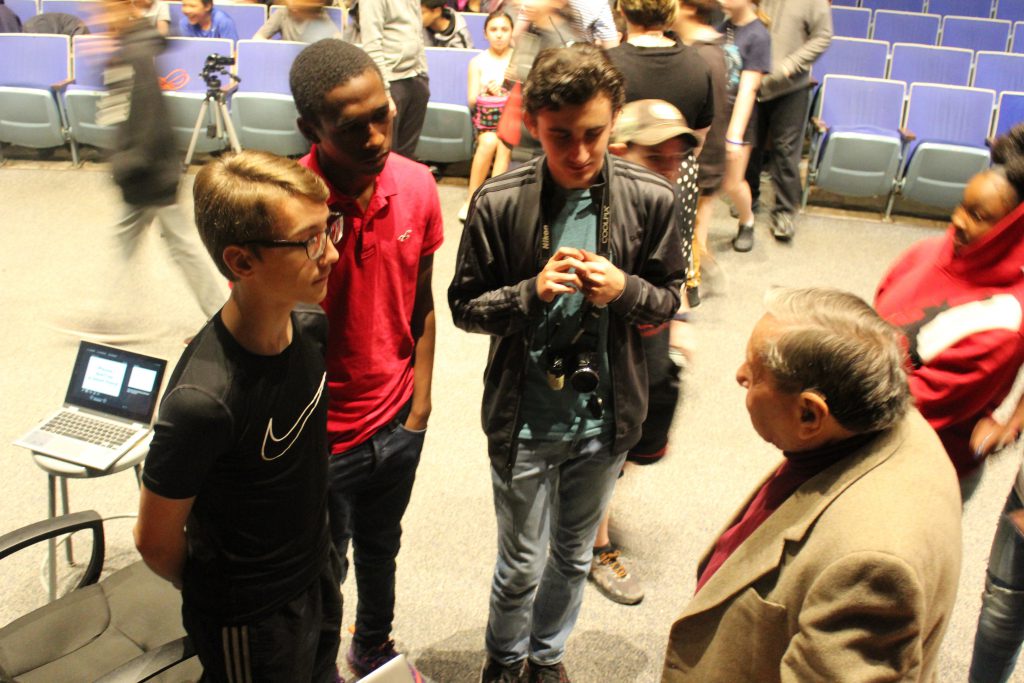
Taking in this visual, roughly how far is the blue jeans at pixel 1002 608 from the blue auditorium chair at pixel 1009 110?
426cm

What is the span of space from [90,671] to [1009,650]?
215 centimetres

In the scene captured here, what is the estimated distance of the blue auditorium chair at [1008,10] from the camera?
24.7 feet

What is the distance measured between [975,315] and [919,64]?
5.30 m

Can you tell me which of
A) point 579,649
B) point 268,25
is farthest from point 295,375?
point 268,25

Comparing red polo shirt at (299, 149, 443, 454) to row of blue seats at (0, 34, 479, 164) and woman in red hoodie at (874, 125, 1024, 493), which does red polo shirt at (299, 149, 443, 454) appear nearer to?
woman in red hoodie at (874, 125, 1024, 493)

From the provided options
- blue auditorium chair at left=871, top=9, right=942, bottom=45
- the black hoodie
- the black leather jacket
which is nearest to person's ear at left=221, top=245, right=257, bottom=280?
the black leather jacket

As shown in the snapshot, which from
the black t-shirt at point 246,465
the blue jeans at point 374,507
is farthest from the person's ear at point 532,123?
the blue jeans at point 374,507

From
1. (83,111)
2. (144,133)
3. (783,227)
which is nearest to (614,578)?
(144,133)

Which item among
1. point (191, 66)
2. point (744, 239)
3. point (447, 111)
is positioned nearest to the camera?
point (744, 239)

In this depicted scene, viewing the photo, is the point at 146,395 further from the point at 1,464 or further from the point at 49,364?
the point at 49,364

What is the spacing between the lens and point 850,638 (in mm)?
1100

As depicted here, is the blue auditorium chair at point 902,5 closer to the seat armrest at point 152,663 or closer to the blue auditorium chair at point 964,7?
the blue auditorium chair at point 964,7

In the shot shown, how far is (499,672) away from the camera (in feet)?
7.19

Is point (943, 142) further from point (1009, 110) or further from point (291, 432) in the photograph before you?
point (291, 432)
